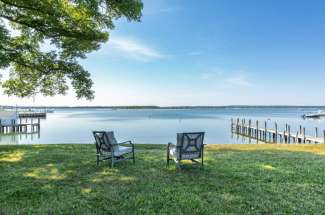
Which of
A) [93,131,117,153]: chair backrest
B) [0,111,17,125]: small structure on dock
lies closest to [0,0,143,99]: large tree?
[93,131,117,153]: chair backrest

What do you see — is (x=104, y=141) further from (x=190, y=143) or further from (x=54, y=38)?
(x=54, y=38)

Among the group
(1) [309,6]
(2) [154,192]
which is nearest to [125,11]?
(2) [154,192]

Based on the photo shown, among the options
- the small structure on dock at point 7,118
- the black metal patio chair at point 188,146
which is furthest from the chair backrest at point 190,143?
the small structure on dock at point 7,118

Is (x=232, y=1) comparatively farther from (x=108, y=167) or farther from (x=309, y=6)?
(x=108, y=167)

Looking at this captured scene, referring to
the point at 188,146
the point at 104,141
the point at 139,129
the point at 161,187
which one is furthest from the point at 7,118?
the point at 161,187

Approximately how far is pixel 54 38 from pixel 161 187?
7843mm

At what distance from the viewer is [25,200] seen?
4.23 m

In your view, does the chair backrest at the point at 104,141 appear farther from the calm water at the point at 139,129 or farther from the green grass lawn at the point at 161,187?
the calm water at the point at 139,129

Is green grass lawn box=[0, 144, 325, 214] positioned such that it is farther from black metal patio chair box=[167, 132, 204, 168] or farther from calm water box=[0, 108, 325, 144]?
calm water box=[0, 108, 325, 144]

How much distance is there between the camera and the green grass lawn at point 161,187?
3.88 meters

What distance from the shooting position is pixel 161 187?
4.90m

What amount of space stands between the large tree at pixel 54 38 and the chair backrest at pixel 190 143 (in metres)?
4.52

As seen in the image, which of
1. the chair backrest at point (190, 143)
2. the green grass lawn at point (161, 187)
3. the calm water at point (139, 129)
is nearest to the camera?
the green grass lawn at point (161, 187)

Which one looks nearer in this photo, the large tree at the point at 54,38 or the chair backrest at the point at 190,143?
the chair backrest at the point at 190,143
